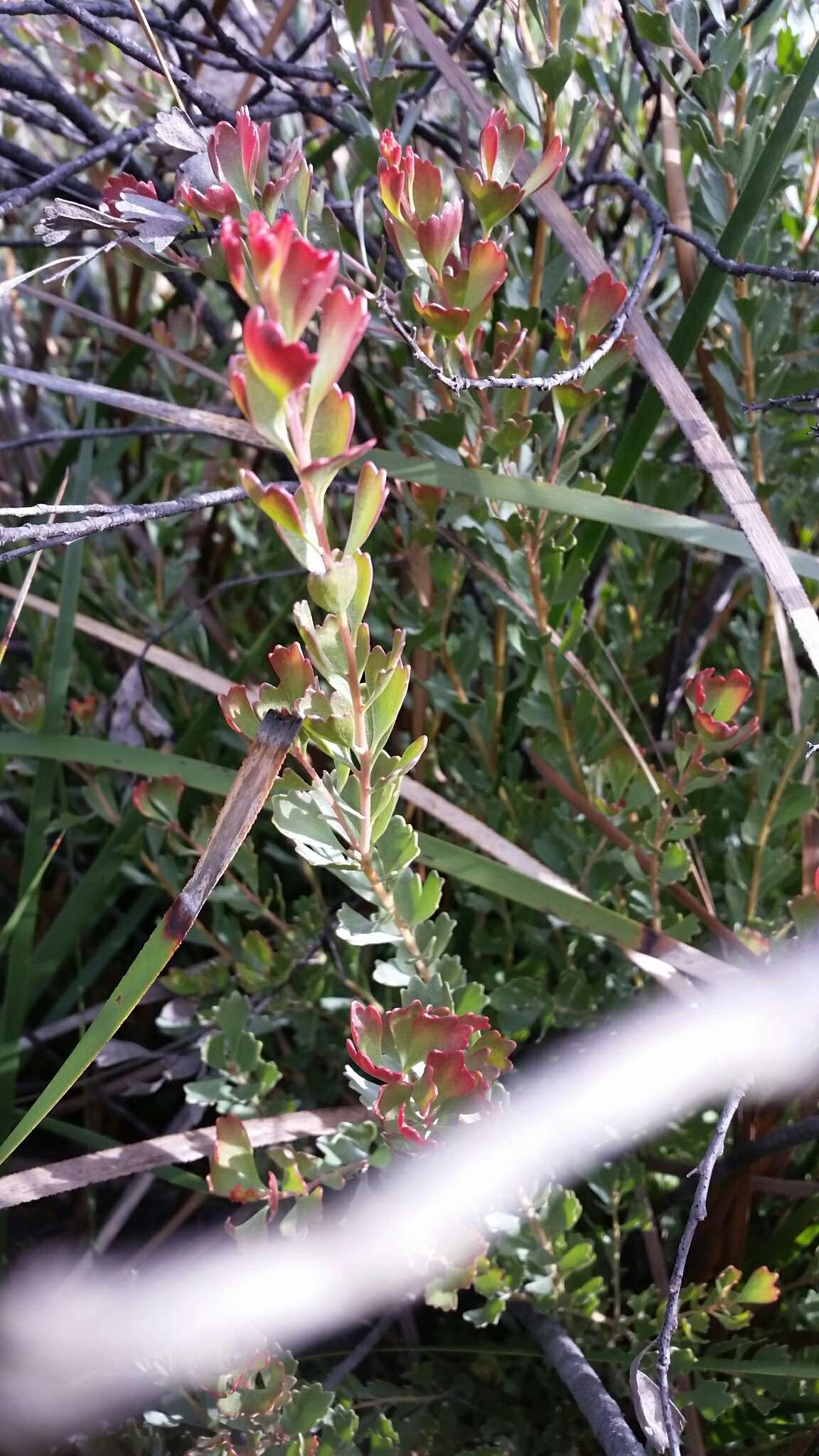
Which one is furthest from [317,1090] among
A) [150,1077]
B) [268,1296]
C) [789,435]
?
[789,435]

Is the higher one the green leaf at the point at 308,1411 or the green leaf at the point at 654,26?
the green leaf at the point at 654,26

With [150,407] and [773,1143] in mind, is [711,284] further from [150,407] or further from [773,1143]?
[773,1143]

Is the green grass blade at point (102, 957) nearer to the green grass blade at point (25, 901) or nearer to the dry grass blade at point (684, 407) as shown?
the green grass blade at point (25, 901)

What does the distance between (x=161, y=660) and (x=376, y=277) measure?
362 millimetres

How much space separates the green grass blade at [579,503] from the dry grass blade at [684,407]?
4 cm

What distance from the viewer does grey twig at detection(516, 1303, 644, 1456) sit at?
59cm

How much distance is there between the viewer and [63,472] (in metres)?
1.12

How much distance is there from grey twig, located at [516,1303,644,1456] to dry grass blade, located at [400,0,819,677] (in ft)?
1.44

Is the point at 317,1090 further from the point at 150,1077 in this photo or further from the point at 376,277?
the point at 376,277

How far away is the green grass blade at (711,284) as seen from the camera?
0.64 meters

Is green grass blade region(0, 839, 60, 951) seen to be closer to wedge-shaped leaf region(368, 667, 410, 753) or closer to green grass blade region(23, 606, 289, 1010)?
green grass blade region(23, 606, 289, 1010)

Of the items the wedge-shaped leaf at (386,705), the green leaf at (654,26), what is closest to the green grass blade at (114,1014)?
the wedge-shaped leaf at (386,705)

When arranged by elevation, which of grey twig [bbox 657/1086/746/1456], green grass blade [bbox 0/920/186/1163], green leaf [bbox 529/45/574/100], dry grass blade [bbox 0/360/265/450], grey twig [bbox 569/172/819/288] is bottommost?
grey twig [bbox 657/1086/746/1456]

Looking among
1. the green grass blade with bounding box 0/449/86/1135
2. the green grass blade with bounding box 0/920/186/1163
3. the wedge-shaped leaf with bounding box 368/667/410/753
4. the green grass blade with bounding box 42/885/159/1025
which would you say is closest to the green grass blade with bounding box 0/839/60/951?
the green grass blade with bounding box 0/449/86/1135
